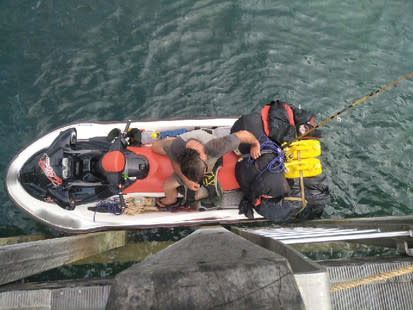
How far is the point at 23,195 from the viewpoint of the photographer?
349 centimetres

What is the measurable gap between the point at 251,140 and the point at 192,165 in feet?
2.50

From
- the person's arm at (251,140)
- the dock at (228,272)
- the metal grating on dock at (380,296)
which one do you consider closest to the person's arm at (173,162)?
the dock at (228,272)

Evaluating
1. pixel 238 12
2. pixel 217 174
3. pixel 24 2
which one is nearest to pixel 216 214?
pixel 217 174

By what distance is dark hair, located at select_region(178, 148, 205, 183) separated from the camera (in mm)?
2365

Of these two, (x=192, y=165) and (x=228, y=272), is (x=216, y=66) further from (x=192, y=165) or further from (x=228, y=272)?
(x=228, y=272)

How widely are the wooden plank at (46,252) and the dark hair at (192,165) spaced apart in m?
1.68

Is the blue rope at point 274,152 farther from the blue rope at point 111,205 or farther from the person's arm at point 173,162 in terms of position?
the blue rope at point 111,205

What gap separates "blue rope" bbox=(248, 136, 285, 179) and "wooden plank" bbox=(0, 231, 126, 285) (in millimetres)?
2290

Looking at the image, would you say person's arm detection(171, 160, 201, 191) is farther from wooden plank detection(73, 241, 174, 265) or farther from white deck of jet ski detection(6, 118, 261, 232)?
wooden plank detection(73, 241, 174, 265)

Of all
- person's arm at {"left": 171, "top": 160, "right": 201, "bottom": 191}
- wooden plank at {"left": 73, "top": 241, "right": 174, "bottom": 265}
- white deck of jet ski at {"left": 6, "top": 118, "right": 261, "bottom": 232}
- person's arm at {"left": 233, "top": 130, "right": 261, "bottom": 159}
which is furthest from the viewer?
wooden plank at {"left": 73, "top": 241, "right": 174, "bottom": 265}

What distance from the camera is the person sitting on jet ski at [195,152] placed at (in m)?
2.41

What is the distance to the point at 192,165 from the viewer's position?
7.76 ft

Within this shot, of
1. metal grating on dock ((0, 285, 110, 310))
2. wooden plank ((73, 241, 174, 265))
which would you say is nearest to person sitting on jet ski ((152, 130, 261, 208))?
metal grating on dock ((0, 285, 110, 310))

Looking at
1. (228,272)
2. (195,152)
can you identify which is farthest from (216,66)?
(228,272)
